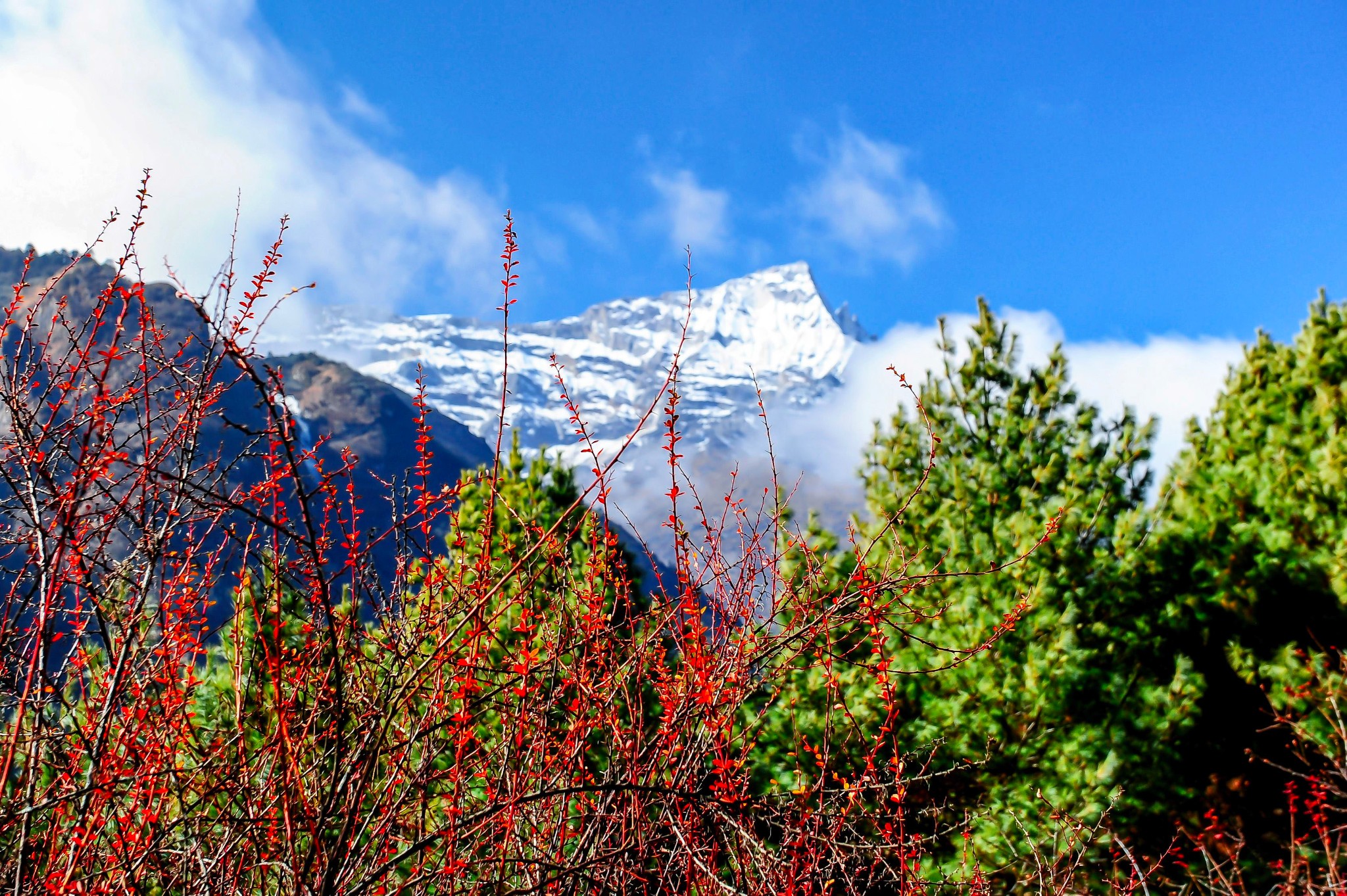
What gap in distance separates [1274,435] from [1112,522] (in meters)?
2.87

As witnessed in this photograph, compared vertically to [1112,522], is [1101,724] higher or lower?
lower

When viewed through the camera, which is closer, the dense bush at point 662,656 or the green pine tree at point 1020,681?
the dense bush at point 662,656

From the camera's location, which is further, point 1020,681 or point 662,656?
point 1020,681

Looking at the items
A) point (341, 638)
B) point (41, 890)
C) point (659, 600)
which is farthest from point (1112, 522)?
point (41, 890)

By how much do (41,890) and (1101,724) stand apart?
677 centimetres

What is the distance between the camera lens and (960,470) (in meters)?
8.86

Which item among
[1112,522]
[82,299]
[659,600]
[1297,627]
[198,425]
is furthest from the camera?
[82,299]

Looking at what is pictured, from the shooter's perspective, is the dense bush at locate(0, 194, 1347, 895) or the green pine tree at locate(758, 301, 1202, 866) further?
the green pine tree at locate(758, 301, 1202, 866)

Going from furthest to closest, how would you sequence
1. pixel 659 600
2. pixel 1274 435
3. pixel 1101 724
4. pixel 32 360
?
1. pixel 1274 435
2. pixel 1101 724
3. pixel 659 600
4. pixel 32 360

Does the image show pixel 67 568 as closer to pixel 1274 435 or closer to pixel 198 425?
pixel 198 425

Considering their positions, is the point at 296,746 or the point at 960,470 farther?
the point at 960,470

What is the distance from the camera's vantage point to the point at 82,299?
9219 centimetres

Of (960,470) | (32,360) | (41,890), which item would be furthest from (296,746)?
(960,470)

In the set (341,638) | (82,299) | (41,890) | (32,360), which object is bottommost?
(41,890)
